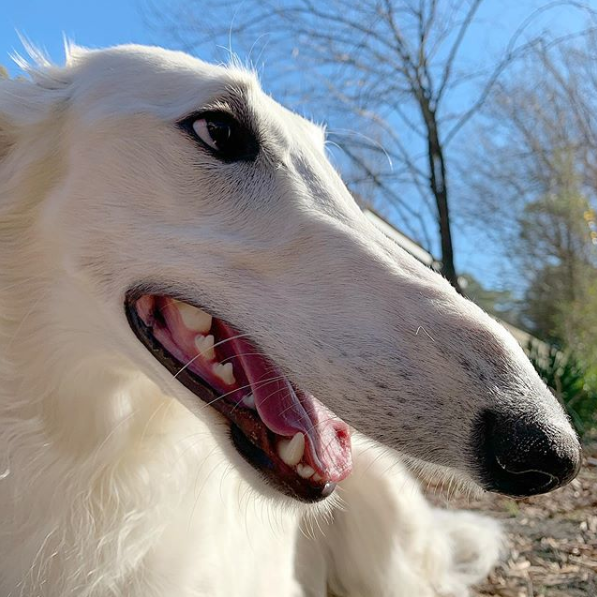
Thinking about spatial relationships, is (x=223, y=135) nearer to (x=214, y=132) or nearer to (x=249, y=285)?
(x=214, y=132)

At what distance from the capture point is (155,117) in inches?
67.0

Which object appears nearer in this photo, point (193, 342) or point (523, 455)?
point (523, 455)

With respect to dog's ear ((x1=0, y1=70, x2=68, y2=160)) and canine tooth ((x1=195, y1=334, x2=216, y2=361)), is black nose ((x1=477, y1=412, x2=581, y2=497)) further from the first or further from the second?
dog's ear ((x1=0, y1=70, x2=68, y2=160))

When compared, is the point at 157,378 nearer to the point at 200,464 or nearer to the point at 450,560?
the point at 200,464

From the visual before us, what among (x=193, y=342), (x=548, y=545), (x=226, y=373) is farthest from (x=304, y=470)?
(x=548, y=545)

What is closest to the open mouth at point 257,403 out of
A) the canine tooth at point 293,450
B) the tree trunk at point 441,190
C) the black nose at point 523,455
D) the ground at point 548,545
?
the canine tooth at point 293,450

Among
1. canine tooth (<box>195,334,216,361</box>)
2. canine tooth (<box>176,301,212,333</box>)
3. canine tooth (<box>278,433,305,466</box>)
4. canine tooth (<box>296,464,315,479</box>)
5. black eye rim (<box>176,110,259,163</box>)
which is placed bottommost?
canine tooth (<box>296,464,315,479</box>)

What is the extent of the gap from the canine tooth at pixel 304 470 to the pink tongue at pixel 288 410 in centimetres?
1

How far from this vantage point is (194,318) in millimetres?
1592

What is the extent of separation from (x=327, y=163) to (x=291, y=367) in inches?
30.3

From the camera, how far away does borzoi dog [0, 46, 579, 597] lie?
1.21 metres

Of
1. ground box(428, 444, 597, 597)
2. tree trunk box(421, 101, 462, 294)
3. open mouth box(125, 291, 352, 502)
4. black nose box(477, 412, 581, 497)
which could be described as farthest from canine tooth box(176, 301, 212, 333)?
tree trunk box(421, 101, 462, 294)

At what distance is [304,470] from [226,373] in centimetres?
30

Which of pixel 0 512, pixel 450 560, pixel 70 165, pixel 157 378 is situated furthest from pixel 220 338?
pixel 450 560
